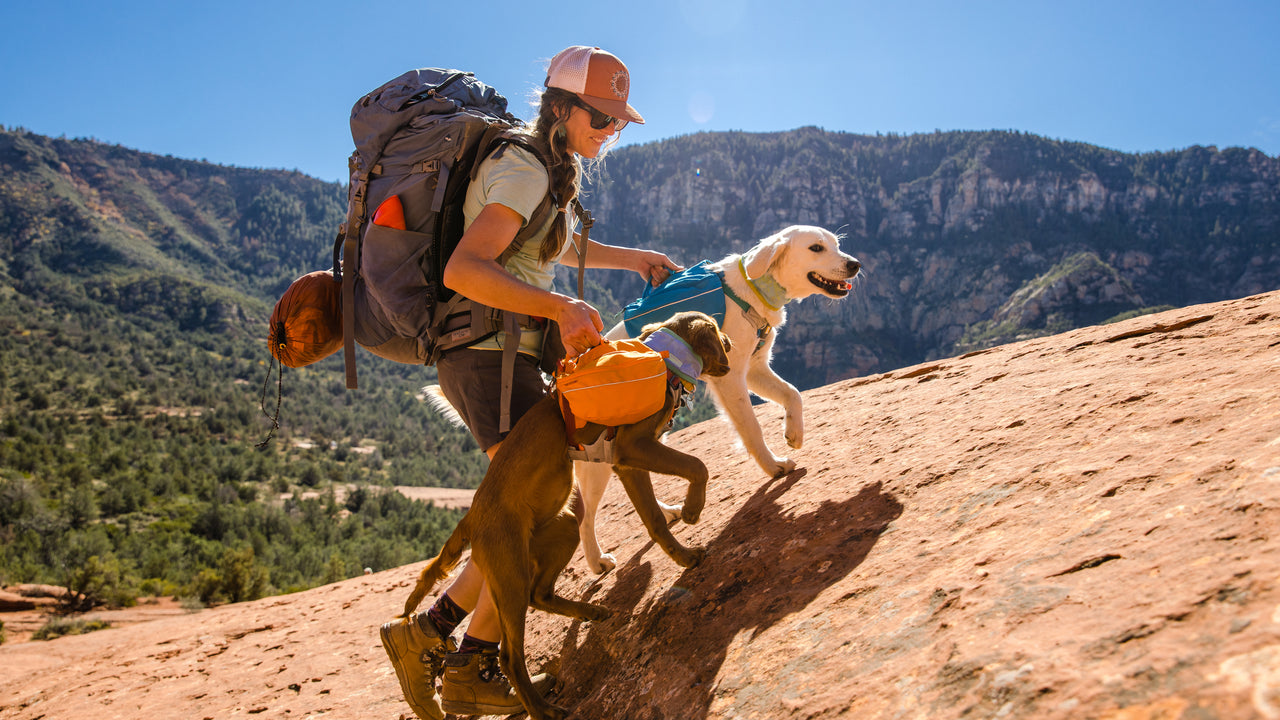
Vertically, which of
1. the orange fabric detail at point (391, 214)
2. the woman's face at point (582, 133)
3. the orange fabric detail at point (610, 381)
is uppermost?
the woman's face at point (582, 133)

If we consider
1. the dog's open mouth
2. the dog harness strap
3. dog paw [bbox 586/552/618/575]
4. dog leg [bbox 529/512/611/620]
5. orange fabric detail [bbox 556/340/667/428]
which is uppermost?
the dog's open mouth

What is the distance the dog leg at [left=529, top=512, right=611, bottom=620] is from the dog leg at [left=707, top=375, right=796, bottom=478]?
1.48 m

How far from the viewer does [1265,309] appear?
3.97 meters

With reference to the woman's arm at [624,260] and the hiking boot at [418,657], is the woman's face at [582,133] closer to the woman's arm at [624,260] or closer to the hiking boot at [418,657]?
the woman's arm at [624,260]

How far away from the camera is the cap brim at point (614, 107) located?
3.00m

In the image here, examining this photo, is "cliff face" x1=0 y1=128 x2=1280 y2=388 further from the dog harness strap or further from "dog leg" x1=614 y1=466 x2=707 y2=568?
"dog leg" x1=614 y1=466 x2=707 y2=568

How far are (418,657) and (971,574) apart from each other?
2.24m

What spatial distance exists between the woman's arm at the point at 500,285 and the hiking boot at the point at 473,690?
141cm

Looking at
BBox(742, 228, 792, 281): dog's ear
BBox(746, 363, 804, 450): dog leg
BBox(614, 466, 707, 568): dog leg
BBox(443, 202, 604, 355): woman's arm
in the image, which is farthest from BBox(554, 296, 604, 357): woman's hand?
BBox(742, 228, 792, 281): dog's ear

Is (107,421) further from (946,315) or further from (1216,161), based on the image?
(1216,161)

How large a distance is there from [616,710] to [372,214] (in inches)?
91.7

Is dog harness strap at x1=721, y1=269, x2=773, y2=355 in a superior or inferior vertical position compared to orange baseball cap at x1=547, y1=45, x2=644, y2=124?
inferior

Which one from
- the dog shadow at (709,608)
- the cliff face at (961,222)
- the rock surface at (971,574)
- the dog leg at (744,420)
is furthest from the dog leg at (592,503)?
the cliff face at (961,222)

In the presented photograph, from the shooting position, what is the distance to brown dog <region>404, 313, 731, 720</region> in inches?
110
